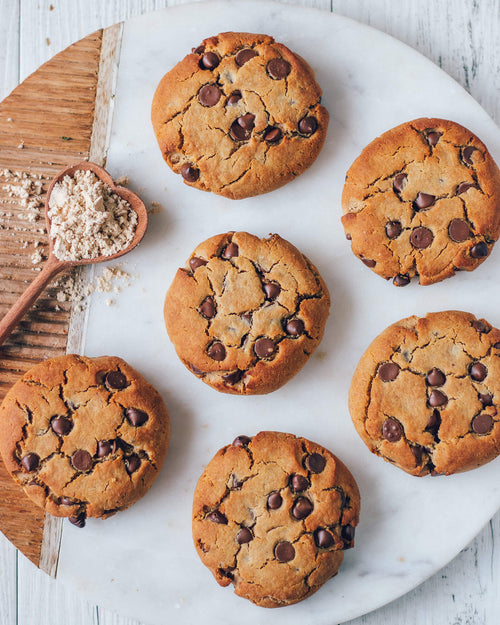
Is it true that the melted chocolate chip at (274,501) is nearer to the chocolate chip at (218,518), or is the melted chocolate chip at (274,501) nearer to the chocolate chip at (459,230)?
the chocolate chip at (218,518)

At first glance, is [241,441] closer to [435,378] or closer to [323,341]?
[323,341]

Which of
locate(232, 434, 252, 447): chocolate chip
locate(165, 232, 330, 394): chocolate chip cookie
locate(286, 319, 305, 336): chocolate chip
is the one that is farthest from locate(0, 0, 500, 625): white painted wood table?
locate(286, 319, 305, 336): chocolate chip

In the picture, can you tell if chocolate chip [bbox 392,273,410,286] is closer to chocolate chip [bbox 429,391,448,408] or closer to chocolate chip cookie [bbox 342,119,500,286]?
Answer: chocolate chip cookie [bbox 342,119,500,286]

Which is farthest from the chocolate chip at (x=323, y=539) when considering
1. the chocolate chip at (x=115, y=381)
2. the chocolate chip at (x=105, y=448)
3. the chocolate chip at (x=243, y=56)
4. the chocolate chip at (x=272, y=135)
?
the chocolate chip at (x=243, y=56)

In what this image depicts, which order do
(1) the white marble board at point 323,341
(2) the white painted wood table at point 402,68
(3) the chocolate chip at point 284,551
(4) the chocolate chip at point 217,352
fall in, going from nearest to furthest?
1. (3) the chocolate chip at point 284,551
2. (4) the chocolate chip at point 217,352
3. (1) the white marble board at point 323,341
4. (2) the white painted wood table at point 402,68

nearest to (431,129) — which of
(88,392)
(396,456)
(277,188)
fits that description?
(277,188)

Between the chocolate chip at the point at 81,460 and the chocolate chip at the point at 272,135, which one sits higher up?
the chocolate chip at the point at 272,135
